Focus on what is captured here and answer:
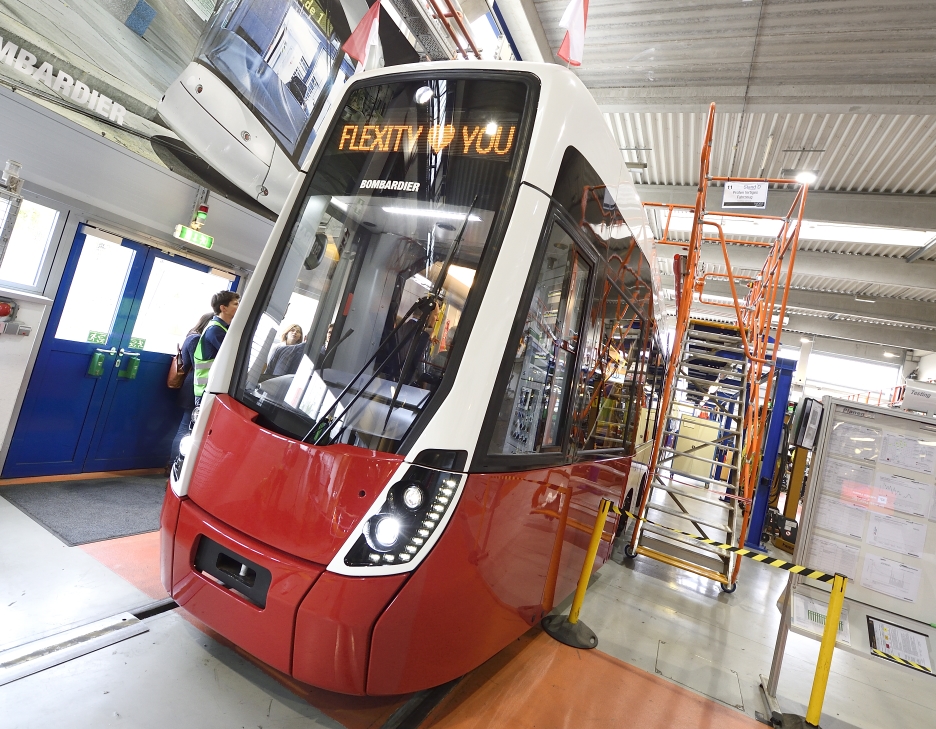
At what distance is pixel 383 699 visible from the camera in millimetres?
→ 2383

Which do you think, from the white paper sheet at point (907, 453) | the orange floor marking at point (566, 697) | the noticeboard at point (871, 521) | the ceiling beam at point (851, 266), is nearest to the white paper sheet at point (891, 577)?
the noticeboard at point (871, 521)

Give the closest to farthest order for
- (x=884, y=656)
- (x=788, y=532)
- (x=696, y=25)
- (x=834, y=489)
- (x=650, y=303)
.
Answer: (x=884, y=656)
(x=834, y=489)
(x=650, y=303)
(x=696, y=25)
(x=788, y=532)

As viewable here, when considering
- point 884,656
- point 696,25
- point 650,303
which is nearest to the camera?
point 884,656

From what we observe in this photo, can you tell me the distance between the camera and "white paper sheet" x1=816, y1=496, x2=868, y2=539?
3.20 meters

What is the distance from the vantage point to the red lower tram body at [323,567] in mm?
1862

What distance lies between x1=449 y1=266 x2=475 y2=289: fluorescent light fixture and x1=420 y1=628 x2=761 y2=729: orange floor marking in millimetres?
1970

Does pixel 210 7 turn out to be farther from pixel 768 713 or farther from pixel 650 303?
pixel 768 713

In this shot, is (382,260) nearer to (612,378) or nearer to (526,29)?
(612,378)

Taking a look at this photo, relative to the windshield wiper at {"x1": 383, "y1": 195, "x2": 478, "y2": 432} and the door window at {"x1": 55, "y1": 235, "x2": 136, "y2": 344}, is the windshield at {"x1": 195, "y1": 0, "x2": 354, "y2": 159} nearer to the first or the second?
the door window at {"x1": 55, "y1": 235, "x2": 136, "y2": 344}

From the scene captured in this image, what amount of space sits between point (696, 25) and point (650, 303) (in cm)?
328

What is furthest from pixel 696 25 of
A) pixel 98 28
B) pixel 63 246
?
pixel 63 246

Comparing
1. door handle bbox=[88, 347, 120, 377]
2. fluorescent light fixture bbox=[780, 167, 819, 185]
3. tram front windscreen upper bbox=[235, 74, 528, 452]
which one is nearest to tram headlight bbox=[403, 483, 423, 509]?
tram front windscreen upper bbox=[235, 74, 528, 452]

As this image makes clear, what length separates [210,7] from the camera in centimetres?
428

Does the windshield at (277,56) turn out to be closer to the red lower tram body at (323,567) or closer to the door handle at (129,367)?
the door handle at (129,367)
